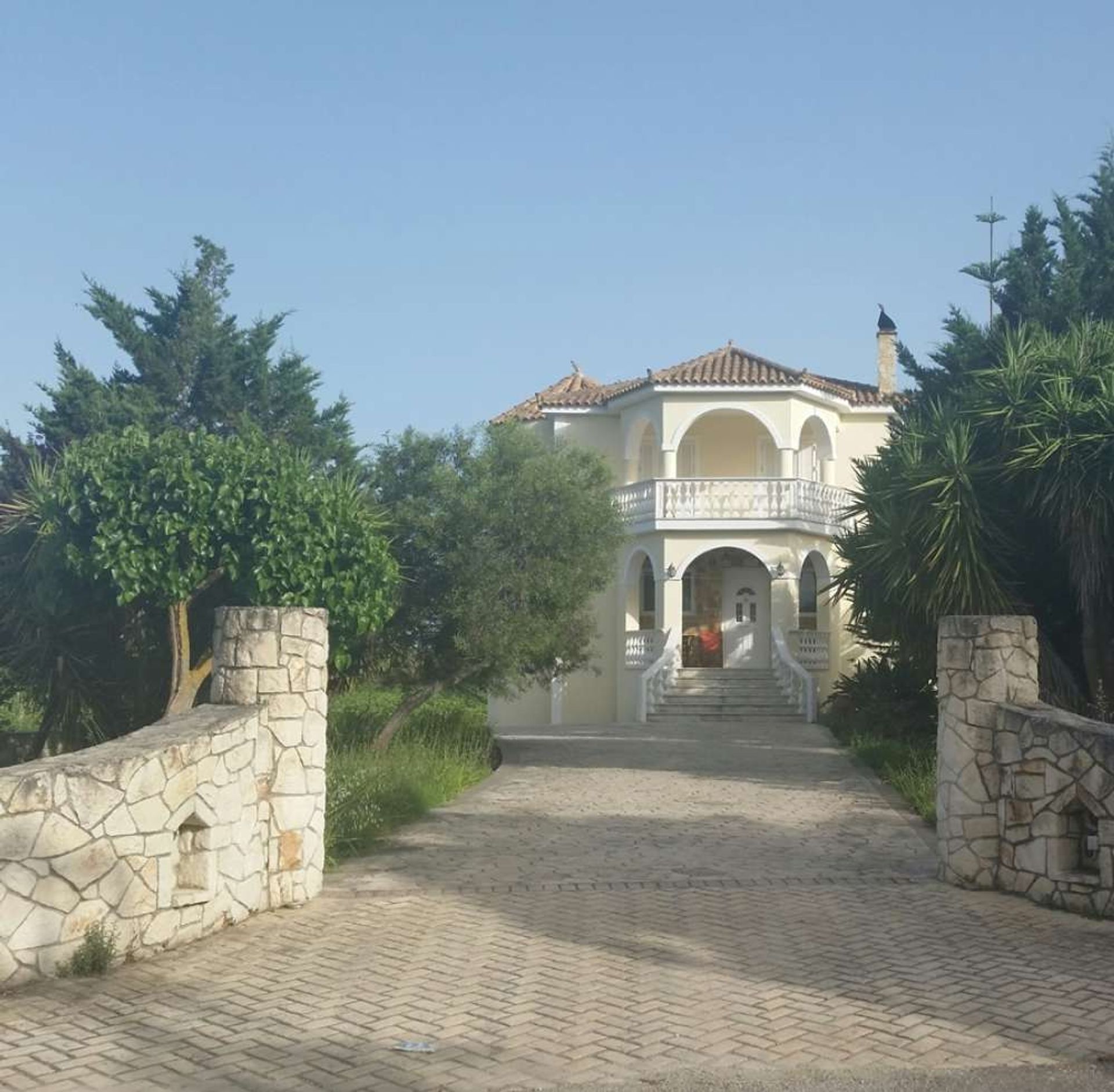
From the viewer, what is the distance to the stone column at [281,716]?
957 centimetres

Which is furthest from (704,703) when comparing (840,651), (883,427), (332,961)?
(332,961)

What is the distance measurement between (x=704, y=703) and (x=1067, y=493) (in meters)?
13.5

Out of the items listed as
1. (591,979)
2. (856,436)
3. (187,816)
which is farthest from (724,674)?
(591,979)

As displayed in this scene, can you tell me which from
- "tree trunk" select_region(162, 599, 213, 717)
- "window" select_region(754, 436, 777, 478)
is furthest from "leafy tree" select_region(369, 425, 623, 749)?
"window" select_region(754, 436, 777, 478)

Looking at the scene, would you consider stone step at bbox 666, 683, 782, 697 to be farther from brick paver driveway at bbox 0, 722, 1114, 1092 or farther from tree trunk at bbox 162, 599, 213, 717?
brick paver driveway at bbox 0, 722, 1114, 1092

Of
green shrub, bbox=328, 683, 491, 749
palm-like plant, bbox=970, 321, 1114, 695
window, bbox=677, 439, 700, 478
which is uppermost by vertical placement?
window, bbox=677, 439, 700, 478

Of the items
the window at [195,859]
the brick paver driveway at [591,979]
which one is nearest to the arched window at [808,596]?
the brick paver driveway at [591,979]

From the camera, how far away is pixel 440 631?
802 inches

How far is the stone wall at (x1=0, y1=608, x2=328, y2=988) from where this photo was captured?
743cm

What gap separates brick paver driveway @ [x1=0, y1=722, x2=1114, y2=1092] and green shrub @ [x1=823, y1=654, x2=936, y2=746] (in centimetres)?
849

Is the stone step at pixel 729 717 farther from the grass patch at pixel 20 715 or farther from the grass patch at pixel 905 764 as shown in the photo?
the grass patch at pixel 20 715

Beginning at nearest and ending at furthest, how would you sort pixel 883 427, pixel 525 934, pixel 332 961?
pixel 332 961, pixel 525 934, pixel 883 427

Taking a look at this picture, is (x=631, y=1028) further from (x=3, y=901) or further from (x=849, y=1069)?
(x=3, y=901)

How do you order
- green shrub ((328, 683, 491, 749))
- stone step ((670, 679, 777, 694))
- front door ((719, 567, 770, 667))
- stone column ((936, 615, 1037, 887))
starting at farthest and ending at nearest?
front door ((719, 567, 770, 667)), stone step ((670, 679, 777, 694)), green shrub ((328, 683, 491, 749)), stone column ((936, 615, 1037, 887))
